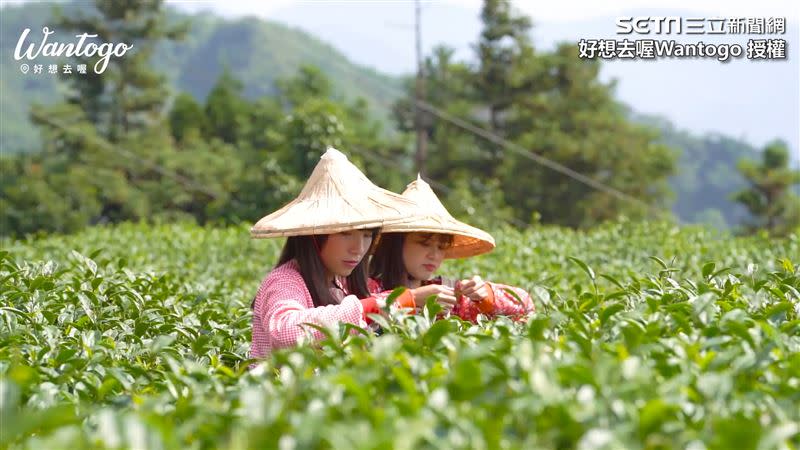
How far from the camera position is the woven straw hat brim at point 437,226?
3834 mm

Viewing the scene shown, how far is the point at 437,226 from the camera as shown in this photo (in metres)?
3.93

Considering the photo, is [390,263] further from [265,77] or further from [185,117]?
[265,77]

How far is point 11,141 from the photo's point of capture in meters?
67.9

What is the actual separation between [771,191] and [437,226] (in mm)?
35282

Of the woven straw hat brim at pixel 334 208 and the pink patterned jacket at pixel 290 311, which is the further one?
the woven straw hat brim at pixel 334 208

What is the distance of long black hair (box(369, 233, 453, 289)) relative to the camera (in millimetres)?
4047

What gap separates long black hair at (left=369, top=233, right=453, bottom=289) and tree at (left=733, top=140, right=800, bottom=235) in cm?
3371

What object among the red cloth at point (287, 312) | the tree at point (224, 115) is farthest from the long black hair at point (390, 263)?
the tree at point (224, 115)

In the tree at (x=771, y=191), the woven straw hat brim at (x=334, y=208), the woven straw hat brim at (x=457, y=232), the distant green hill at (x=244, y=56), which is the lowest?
the tree at (x=771, y=191)

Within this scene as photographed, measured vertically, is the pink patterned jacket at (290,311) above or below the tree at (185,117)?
below

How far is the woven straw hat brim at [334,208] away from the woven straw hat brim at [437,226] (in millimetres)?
146

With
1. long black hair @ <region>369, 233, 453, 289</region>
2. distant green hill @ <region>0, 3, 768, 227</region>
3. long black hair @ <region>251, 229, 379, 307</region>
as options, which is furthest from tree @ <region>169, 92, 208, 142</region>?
long black hair @ <region>251, 229, 379, 307</region>

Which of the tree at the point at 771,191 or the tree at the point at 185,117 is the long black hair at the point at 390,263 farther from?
the tree at the point at 185,117

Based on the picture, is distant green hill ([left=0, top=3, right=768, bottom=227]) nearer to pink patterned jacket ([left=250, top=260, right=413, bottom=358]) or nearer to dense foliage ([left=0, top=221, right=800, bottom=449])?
pink patterned jacket ([left=250, top=260, right=413, bottom=358])
